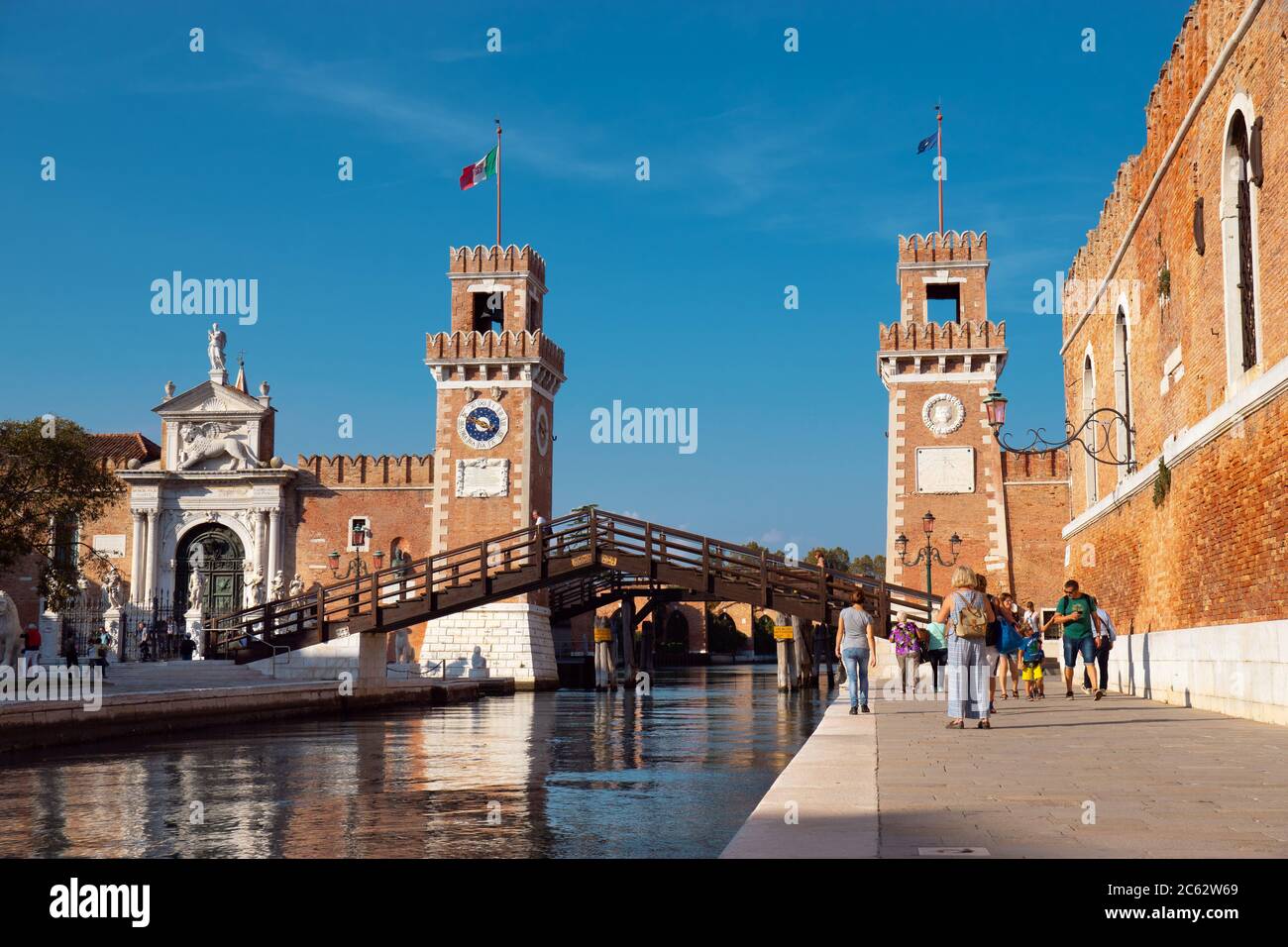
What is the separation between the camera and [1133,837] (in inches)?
225

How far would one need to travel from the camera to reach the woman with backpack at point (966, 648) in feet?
40.2

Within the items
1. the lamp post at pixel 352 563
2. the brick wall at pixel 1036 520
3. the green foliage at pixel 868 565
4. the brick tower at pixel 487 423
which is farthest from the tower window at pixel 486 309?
the green foliage at pixel 868 565

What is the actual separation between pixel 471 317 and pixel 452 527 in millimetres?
6703

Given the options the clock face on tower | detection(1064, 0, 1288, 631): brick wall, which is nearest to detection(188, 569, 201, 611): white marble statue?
the clock face on tower

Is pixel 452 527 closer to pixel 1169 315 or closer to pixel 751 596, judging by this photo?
pixel 751 596

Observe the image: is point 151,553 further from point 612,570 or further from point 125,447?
point 612,570

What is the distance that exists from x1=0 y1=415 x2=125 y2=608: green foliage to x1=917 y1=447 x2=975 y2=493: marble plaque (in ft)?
74.6

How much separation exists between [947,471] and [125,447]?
93.6 feet

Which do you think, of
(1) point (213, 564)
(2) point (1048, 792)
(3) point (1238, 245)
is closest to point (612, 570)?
(3) point (1238, 245)

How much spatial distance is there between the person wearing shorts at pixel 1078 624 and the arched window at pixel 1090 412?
21.0 ft

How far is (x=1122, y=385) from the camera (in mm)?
20797

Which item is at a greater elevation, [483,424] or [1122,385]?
[483,424]

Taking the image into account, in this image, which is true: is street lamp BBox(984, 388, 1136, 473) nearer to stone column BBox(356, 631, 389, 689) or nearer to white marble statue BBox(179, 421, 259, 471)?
stone column BBox(356, 631, 389, 689)

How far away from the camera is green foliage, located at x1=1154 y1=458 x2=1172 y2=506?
53.7ft
